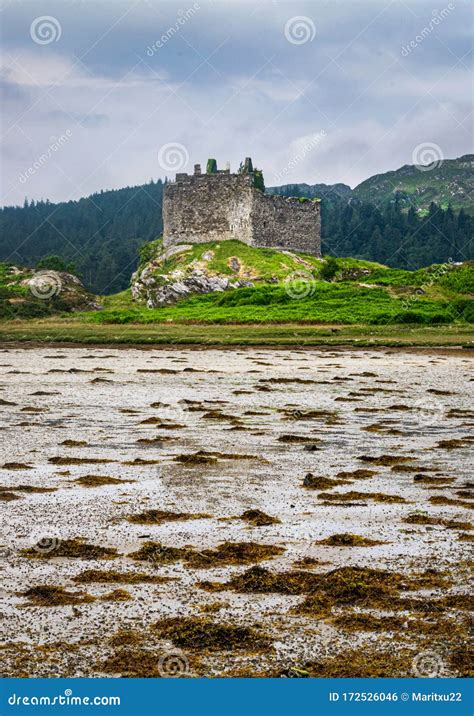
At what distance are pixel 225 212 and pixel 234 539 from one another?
73876mm

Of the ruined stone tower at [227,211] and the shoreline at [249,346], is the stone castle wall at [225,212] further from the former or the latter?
the shoreline at [249,346]

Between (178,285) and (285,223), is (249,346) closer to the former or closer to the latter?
(178,285)

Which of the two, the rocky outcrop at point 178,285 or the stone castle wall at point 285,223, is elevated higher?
the stone castle wall at point 285,223

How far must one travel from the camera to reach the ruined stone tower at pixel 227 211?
274 ft

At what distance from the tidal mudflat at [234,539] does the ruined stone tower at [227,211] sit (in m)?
58.4

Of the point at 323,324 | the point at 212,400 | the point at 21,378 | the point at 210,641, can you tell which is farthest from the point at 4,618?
the point at 323,324

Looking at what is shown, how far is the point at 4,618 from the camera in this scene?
919 centimetres

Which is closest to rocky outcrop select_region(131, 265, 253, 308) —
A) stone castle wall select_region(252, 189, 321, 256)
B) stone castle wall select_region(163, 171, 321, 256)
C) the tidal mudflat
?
stone castle wall select_region(163, 171, 321, 256)

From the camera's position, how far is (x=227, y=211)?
8462 cm

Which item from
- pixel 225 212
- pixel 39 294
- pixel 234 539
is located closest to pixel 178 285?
pixel 39 294

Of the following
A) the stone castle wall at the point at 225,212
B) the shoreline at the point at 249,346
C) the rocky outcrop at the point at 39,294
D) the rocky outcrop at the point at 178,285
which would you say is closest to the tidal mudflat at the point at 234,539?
the shoreline at the point at 249,346

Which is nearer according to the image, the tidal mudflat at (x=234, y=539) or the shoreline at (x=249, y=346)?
the tidal mudflat at (x=234, y=539)

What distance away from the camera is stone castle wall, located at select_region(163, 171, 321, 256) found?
274 ft

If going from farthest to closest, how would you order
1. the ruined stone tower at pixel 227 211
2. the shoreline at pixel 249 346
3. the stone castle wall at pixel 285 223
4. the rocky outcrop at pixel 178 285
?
the stone castle wall at pixel 285 223 → the ruined stone tower at pixel 227 211 → the rocky outcrop at pixel 178 285 → the shoreline at pixel 249 346
